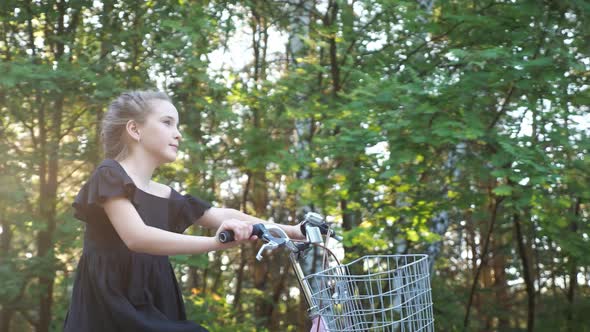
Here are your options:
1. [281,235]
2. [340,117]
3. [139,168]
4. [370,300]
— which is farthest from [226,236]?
[340,117]

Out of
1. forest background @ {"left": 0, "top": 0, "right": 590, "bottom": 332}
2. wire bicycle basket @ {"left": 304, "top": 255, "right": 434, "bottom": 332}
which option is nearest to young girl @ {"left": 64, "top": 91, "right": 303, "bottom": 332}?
wire bicycle basket @ {"left": 304, "top": 255, "right": 434, "bottom": 332}

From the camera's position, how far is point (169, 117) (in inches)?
117

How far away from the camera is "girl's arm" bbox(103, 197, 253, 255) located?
98.4 inches

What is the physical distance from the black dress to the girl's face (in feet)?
0.57

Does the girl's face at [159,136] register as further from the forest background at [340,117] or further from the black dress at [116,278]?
the forest background at [340,117]

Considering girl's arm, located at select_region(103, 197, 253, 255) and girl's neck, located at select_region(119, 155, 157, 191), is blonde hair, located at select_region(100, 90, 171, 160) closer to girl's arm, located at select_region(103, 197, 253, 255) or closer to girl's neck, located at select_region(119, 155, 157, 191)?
girl's neck, located at select_region(119, 155, 157, 191)

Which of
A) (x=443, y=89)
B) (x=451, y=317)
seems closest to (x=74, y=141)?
(x=443, y=89)

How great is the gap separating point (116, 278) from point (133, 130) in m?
0.60

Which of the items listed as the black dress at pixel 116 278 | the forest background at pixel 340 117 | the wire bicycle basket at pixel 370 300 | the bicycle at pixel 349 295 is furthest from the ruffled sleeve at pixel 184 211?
the forest background at pixel 340 117

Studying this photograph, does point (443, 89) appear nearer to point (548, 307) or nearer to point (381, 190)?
point (381, 190)

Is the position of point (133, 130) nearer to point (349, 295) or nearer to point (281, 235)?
point (281, 235)

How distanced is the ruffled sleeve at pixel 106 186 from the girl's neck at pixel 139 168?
0.16 m

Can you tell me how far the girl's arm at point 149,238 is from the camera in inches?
98.4

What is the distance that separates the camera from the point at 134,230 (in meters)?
2.54
